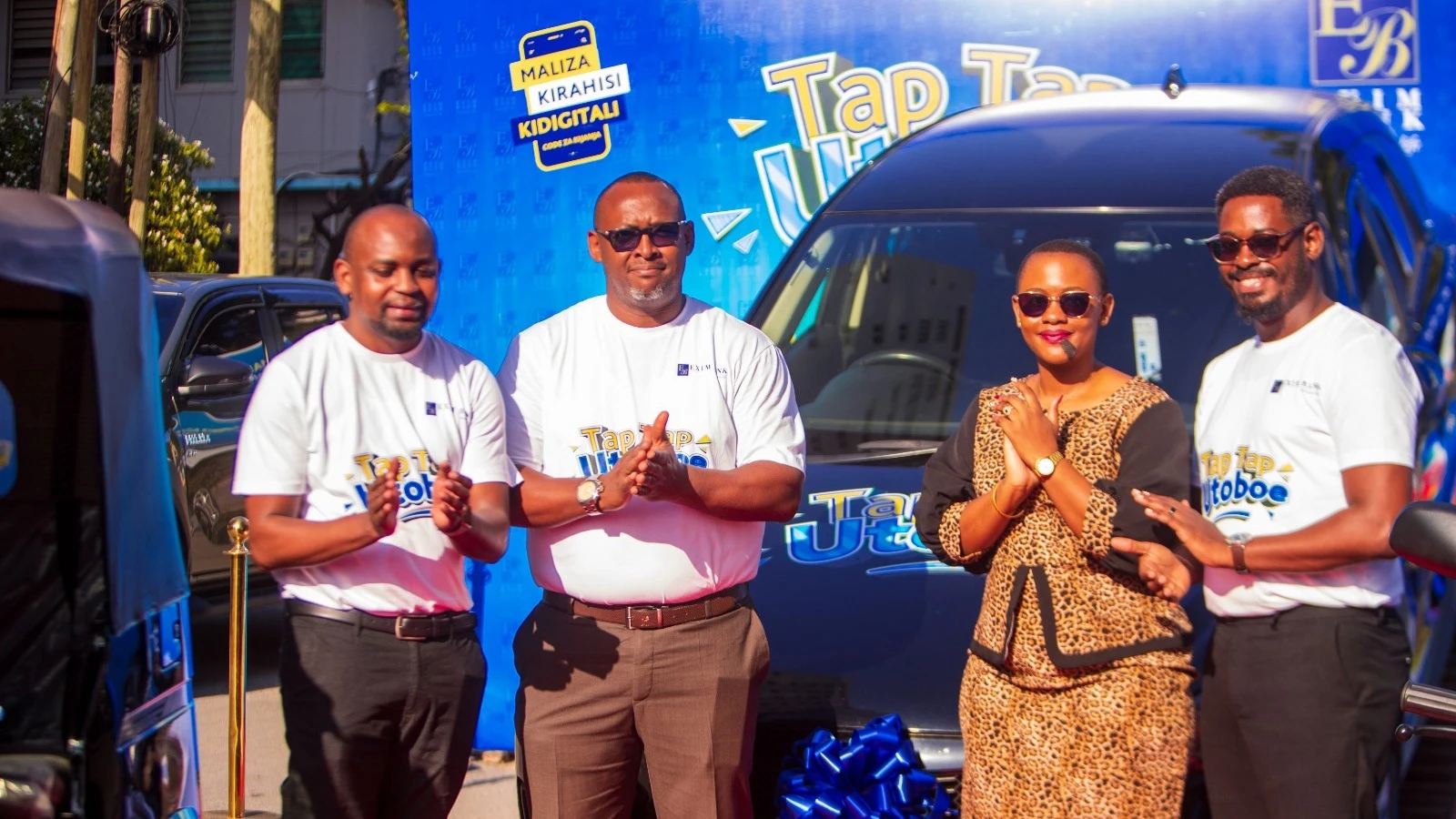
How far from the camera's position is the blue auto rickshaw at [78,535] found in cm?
274

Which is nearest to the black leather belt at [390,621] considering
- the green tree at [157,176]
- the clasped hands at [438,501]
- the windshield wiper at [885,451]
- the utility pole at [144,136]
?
the clasped hands at [438,501]

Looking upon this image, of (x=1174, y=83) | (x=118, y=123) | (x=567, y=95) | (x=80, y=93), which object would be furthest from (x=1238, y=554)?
(x=80, y=93)

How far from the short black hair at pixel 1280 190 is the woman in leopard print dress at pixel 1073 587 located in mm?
387

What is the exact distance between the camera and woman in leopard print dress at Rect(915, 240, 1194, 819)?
11.2 feet

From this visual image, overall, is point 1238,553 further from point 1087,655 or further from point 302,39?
point 302,39

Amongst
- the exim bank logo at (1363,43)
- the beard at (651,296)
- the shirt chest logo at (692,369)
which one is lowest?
the shirt chest logo at (692,369)

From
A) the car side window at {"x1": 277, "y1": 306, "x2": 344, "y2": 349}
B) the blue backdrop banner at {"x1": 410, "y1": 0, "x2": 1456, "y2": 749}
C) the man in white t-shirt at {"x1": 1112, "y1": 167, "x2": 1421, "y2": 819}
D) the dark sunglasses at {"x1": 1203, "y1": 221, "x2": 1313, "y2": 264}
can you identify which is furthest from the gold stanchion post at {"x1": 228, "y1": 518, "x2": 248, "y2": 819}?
the car side window at {"x1": 277, "y1": 306, "x2": 344, "y2": 349}

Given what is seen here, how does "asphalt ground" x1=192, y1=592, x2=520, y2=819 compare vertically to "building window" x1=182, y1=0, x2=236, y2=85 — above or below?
below

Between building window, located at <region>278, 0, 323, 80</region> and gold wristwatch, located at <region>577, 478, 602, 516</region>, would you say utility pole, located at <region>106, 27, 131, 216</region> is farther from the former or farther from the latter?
gold wristwatch, located at <region>577, 478, 602, 516</region>

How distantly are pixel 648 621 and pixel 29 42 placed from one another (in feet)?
78.9

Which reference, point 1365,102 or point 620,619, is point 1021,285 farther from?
point 1365,102

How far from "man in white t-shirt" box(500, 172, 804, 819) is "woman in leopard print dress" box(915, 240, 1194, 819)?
0.54 metres

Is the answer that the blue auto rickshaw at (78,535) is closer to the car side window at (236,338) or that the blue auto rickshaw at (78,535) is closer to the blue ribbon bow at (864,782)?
the blue ribbon bow at (864,782)

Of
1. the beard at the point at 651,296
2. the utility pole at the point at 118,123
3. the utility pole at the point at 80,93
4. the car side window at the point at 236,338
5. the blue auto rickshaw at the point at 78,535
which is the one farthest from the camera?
the utility pole at the point at 118,123
